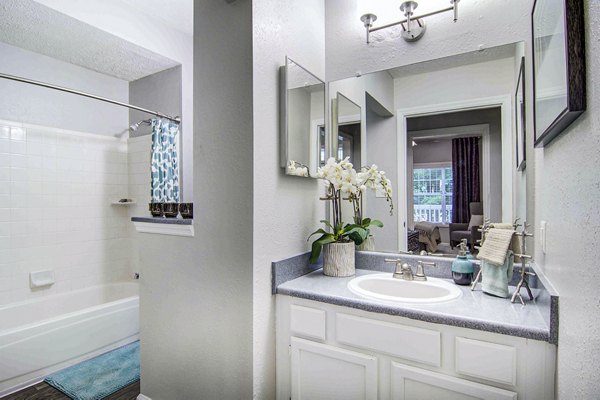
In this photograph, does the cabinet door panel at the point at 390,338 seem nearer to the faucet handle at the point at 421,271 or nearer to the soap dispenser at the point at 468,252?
the faucet handle at the point at 421,271

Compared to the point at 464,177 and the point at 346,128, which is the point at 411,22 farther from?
the point at 464,177

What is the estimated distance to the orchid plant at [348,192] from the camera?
1.62 meters

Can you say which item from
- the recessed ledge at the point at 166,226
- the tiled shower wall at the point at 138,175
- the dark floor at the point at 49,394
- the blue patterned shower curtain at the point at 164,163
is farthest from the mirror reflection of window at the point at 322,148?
the tiled shower wall at the point at 138,175

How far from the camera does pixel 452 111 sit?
1.61 meters

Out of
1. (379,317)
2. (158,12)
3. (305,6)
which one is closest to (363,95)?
(305,6)

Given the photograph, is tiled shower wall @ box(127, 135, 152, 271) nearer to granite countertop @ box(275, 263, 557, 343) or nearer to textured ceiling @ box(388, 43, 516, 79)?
granite countertop @ box(275, 263, 557, 343)

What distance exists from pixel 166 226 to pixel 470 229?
5.15 feet

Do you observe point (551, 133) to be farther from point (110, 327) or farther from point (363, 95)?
point (110, 327)

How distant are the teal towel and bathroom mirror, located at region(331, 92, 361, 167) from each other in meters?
0.86

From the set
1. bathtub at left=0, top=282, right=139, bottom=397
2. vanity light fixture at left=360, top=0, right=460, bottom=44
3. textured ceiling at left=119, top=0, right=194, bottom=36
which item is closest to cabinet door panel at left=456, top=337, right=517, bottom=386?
vanity light fixture at left=360, top=0, right=460, bottom=44

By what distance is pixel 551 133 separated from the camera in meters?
0.85

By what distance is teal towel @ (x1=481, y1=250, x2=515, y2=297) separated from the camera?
122 cm

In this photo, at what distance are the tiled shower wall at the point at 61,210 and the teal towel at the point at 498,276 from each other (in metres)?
3.31

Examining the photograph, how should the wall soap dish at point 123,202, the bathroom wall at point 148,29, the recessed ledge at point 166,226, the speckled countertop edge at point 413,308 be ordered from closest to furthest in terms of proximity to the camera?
the speckled countertop edge at point 413,308
the recessed ledge at point 166,226
the bathroom wall at point 148,29
the wall soap dish at point 123,202
